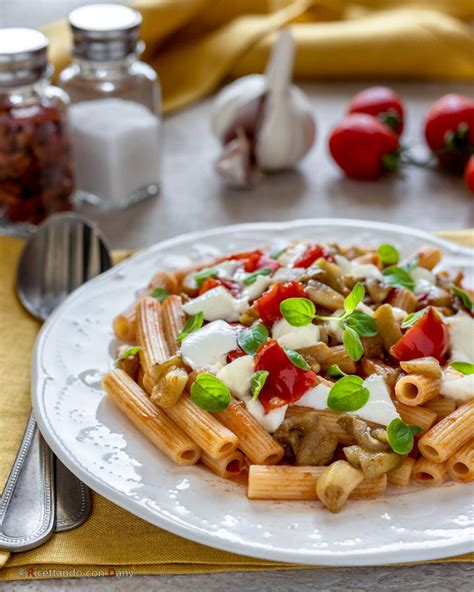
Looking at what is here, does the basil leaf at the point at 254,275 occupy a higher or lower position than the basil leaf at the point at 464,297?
higher

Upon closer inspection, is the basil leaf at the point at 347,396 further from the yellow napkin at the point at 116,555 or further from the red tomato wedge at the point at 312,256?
the red tomato wedge at the point at 312,256

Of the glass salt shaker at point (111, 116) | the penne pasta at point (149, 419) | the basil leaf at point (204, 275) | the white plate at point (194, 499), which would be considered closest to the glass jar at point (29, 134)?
the glass salt shaker at point (111, 116)

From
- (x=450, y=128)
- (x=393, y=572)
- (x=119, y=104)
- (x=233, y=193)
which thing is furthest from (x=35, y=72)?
(x=393, y=572)

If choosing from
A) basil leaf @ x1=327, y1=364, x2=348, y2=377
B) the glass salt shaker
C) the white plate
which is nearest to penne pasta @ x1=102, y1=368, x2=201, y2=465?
the white plate

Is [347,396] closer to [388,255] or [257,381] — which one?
[257,381]

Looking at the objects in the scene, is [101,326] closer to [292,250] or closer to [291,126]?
[292,250]

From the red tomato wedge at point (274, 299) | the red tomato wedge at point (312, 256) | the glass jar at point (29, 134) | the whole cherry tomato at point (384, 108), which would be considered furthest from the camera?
the whole cherry tomato at point (384, 108)

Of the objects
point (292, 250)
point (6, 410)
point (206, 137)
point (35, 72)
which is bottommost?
point (206, 137)
